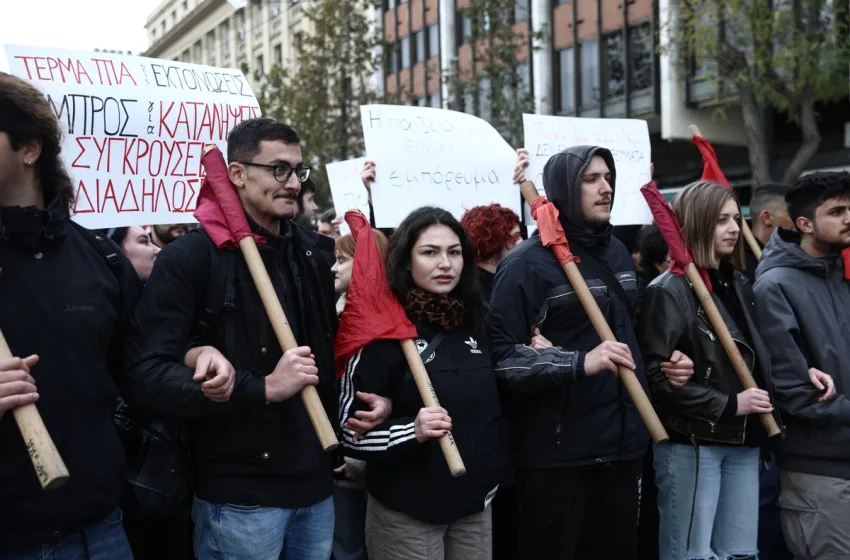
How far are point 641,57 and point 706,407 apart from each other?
701 inches

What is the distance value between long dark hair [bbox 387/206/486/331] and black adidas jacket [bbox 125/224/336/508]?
1.72 ft

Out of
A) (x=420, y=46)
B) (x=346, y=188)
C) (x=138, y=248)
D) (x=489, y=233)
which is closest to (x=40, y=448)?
(x=138, y=248)

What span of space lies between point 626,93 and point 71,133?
60.4 ft

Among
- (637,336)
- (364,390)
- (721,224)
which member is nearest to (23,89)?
(364,390)

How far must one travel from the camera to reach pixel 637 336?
3693 millimetres

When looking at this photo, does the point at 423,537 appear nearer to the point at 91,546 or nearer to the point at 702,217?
the point at 91,546

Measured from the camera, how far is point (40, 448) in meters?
1.99

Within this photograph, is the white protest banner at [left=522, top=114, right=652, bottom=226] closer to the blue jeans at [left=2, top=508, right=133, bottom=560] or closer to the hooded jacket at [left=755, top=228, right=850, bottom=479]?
the hooded jacket at [left=755, top=228, right=850, bottom=479]

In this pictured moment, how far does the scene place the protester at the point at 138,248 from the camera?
12.2ft

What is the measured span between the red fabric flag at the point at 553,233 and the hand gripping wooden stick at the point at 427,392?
76 centimetres

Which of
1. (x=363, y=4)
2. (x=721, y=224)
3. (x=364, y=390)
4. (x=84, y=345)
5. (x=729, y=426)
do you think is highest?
(x=363, y=4)

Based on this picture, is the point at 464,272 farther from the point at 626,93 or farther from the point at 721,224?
the point at 626,93

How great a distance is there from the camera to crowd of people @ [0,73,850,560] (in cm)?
231

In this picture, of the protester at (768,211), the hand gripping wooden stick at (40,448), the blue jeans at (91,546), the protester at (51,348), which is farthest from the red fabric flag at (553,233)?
the protester at (768,211)
